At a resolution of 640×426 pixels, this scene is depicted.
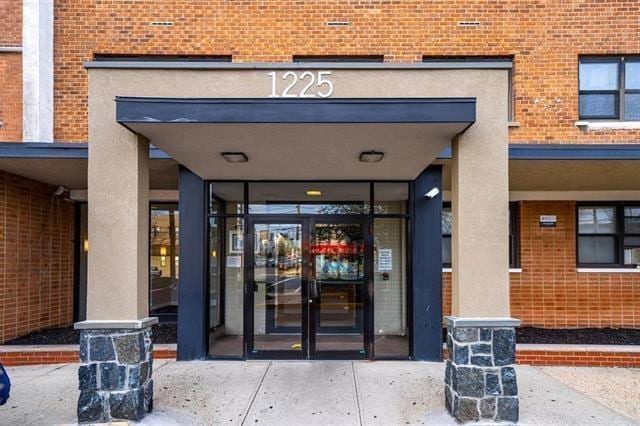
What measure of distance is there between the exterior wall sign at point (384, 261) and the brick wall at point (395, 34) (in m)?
3.30

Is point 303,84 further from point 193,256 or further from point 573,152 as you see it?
point 573,152

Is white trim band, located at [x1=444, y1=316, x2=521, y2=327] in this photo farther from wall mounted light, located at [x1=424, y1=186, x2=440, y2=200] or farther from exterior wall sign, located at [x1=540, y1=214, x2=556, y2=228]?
exterior wall sign, located at [x1=540, y1=214, x2=556, y2=228]

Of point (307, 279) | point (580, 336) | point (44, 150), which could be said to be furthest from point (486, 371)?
point (44, 150)

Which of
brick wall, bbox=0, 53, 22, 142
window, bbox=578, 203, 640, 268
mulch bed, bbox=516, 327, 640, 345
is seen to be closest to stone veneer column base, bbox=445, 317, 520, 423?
mulch bed, bbox=516, 327, 640, 345

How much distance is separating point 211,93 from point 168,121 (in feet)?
2.21

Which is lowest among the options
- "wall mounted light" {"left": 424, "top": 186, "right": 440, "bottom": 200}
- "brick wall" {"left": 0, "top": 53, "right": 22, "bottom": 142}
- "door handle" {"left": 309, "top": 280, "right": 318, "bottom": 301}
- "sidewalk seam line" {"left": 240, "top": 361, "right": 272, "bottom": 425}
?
"sidewalk seam line" {"left": 240, "top": 361, "right": 272, "bottom": 425}

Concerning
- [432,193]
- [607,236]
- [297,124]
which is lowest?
[607,236]

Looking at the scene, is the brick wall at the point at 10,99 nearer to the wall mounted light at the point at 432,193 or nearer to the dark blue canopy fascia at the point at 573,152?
the wall mounted light at the point at 432,193

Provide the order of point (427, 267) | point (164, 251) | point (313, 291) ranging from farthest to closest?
point (164, 251) → point (313, 291) → point (427, 267)

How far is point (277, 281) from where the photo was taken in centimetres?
819

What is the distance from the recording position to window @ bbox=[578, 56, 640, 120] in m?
9.12

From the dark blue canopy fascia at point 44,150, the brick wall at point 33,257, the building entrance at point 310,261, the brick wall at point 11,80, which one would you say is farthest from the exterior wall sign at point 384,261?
the brick wall at point 11,80

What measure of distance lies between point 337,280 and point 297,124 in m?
4.02

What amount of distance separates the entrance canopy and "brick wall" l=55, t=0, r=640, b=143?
12.5 ft
